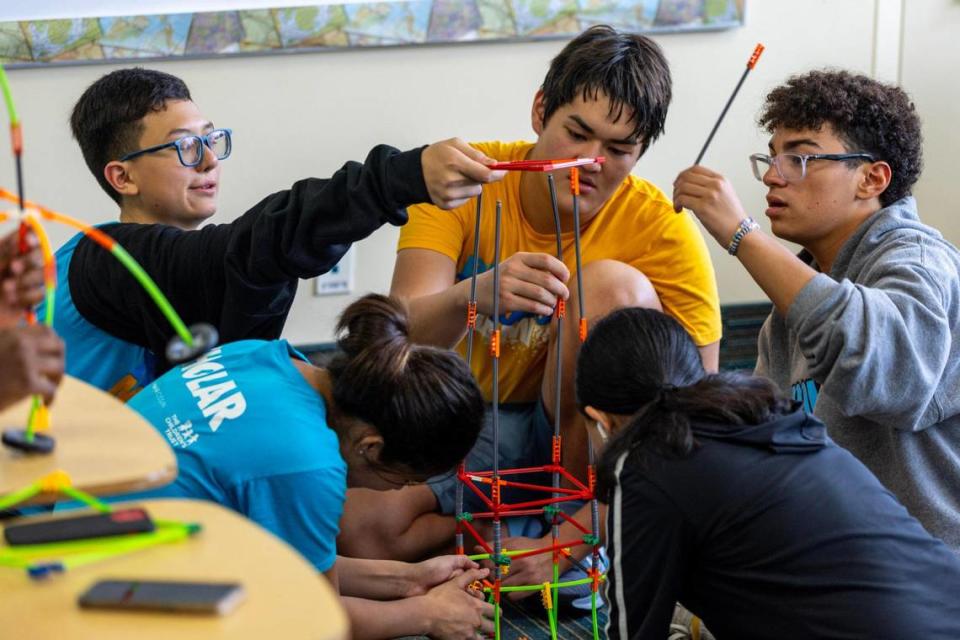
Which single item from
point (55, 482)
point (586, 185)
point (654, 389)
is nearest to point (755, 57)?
point (586, 185)

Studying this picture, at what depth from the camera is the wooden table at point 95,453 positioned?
0.84 m

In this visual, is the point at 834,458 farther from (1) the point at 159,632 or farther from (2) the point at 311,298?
(2) the point at 311,298

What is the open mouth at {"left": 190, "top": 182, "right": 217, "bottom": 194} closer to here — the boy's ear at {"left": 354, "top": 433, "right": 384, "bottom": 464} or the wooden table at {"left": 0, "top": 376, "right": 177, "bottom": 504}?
the boy's ear at {"left": 354, "top": 433, "right": 384, "bottom": 464}

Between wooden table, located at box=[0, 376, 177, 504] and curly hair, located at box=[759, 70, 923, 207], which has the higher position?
curly hair, located at box=[759, 70, 923, 207]

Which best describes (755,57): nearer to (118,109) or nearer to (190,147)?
(190,147)

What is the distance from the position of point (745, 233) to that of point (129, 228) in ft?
3.20

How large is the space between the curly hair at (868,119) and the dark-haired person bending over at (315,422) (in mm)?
844

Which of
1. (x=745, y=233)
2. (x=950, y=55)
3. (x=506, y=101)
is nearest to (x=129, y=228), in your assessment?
(x=745, y=233)

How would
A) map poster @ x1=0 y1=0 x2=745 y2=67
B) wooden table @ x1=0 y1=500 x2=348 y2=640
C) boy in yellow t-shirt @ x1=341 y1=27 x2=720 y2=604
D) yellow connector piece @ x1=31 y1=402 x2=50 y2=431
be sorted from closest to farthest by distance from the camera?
wooden table @ x1=0 y1=500 x2=348 y2=640 → yellow connector piece @ x1=31 y1=402 x2=50 y2=431 → boy in yellow t-shirt @ x1=341 y1=27 x2=720 y2=604 → map poster @ x1=0 y1=0 x2=745 y2=67

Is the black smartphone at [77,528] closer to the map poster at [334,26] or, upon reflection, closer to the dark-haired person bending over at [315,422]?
the dark-haired person bending over at [315,422]

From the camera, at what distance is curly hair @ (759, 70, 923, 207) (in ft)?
6.17

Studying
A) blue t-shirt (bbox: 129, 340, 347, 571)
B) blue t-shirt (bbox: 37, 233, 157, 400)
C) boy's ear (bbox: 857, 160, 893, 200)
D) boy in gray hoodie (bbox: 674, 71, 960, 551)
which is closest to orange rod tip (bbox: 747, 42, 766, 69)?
boy in gray hoodie (bbox: 674, 71, 960, 551)

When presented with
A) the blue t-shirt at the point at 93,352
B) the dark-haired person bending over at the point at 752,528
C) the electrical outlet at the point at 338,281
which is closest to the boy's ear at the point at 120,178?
the blue t-shirt at the point at 93,352

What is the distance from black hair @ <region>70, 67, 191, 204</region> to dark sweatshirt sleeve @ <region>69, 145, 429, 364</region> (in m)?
0.33
